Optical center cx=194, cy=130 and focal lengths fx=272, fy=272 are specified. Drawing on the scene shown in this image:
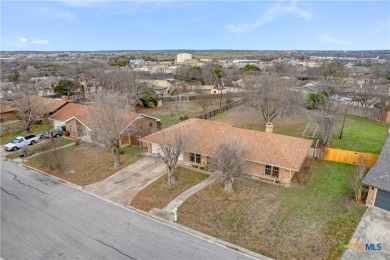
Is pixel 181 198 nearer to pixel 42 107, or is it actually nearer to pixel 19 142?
pixel 19 142

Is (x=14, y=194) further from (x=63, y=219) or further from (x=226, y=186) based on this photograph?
(x=226, y=186)

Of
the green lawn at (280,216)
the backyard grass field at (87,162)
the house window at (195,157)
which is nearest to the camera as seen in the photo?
the green lawn at (280,216)

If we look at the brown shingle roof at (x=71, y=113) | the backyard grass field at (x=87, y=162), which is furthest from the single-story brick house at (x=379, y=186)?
the brown shingle roof at (x=71, y=113)

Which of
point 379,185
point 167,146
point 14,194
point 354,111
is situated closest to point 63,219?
point 14,194

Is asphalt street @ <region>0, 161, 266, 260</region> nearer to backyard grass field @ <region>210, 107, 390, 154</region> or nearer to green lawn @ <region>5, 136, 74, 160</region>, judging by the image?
green lawn @ <region>5, 136, 74, 160</region>

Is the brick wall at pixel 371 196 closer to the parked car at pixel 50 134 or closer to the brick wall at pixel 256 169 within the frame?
the brick wall at pixel 256 169

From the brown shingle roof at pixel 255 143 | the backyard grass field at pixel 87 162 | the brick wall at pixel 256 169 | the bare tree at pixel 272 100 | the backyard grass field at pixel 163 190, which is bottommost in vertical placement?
the backyard grass field at pixel 87 162

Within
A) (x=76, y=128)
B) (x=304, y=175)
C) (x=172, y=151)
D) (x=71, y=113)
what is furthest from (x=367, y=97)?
(x=71, y=113)
